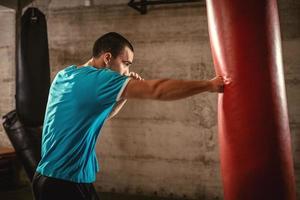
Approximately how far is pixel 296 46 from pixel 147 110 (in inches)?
70.4

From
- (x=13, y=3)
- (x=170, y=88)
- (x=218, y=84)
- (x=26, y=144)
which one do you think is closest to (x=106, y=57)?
(x=170, y=88)

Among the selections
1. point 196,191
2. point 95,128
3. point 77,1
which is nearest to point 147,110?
point 196,191

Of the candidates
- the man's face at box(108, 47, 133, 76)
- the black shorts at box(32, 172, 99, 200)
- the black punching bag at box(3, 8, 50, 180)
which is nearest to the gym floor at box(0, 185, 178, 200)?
the black punching bag at box(3, 8, 50, 180)

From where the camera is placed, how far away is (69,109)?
1.68 m

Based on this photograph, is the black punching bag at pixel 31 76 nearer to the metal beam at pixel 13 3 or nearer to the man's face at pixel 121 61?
the metal beam at pixel 13 3

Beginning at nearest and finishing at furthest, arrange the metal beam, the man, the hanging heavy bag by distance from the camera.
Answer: the man, the hanging heavy bag, the metal beam

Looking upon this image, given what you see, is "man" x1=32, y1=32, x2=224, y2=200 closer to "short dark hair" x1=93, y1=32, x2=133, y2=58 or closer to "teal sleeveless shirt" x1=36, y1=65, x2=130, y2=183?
"teal sleeveless shirt" x1=36, y1=65, x2=130, y2=183

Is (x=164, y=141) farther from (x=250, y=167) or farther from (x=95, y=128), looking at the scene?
(x=250, y=167)

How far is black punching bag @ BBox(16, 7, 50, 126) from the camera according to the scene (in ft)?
10.3

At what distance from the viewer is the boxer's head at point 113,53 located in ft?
6.18

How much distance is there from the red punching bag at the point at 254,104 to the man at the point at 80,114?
0.15m

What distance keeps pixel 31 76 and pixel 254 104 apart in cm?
241

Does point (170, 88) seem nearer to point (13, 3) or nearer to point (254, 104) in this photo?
point (254, 104)

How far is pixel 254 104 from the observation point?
1.44 m
